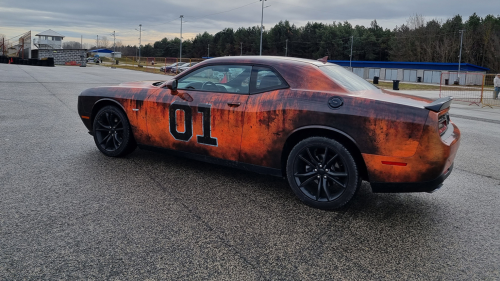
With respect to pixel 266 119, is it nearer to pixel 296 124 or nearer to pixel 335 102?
pixel 296 124

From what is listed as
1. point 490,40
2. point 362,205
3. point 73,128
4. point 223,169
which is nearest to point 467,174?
point 362,205

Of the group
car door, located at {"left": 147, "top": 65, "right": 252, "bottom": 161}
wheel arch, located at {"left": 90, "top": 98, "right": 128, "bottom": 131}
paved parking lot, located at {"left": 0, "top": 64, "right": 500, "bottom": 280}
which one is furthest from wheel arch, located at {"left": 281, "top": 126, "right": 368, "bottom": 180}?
wheel arch, located at {"left": 90, "top": 98, "right": 128, "bottom": 131}

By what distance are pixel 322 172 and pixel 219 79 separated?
170cm

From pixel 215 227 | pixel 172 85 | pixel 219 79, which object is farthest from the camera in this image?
pixel 172 85

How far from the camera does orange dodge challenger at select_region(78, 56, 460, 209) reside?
3.63 metres

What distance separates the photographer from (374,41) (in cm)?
10244

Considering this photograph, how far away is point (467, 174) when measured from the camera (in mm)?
5535

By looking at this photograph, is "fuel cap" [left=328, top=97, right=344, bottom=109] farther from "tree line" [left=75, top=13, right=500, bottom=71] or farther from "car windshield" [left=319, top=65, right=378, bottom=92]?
"tree line" [left=75, top=13, right=500, bottom=71]

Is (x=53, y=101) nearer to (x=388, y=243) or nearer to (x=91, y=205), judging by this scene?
(x=91, y=205)

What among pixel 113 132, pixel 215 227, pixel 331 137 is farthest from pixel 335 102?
pixel 113 132

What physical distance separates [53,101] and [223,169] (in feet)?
29.4

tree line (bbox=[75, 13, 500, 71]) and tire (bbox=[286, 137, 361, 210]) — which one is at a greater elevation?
tree line (bbox=[75, 13, 500, 71])

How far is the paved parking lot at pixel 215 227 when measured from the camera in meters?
2.84

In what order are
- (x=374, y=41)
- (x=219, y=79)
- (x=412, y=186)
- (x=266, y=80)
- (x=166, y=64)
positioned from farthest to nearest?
(x=374, y=41) → (x=166, y=64) → (x=219, y=79) → (x=266, y=80) → (x=412, y=186)
